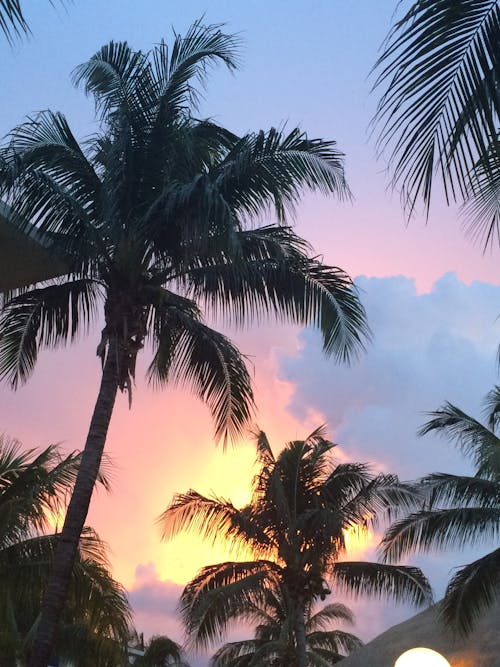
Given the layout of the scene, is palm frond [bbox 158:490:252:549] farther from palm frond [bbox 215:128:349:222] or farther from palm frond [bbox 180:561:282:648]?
palm frond [bbox 215:128:349:222]

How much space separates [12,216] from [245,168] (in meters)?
3.11

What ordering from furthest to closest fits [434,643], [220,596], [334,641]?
[334,641], [220,596], [434,643]

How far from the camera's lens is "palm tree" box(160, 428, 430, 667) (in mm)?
19953

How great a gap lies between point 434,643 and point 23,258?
10219mm

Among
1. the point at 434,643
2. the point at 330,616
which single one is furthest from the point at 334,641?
the point at 434,643

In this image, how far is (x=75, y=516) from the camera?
34.6 feet

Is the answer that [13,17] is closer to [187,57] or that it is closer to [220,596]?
[187,57]

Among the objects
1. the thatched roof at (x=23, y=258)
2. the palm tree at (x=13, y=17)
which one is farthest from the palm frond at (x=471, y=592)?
the palm tree at (x=13, y=17)

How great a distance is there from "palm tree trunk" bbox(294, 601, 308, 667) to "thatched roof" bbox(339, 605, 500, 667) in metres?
2.67

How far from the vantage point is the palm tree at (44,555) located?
462 inches

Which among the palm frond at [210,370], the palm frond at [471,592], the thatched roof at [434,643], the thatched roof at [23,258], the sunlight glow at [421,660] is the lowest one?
the sunlight glow at [421,660]

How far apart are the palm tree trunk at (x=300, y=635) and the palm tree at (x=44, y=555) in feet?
26.8

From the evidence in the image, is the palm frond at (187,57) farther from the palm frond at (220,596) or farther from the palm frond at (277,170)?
the palm frond at (220,596)

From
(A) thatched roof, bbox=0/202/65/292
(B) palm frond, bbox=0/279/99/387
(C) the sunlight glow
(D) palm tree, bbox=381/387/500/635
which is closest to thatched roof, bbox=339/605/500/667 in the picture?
(D) palm tree, bbox=381/387/500/635
